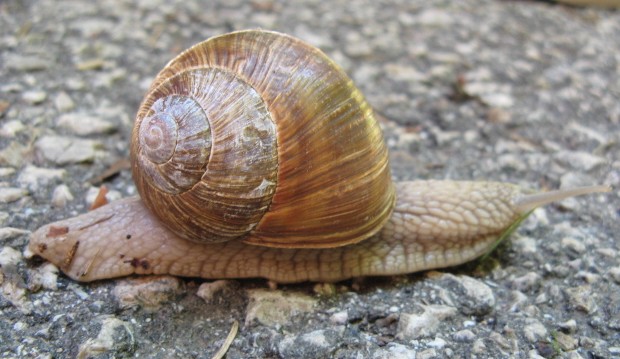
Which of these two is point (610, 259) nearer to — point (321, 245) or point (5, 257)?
point (321, 245)

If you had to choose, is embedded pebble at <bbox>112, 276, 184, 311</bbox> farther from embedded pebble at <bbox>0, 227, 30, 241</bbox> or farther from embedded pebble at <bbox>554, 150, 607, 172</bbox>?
embedded pebble at <bbox>554, 150, 607, 172</bbox>

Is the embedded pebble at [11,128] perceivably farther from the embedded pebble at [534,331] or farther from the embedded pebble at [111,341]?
the embedded pebble at [534,331]

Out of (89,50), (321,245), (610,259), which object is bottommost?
(610,259)

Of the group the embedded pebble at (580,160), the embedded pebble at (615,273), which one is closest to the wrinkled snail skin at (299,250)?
the embedded pebble at (615,273)

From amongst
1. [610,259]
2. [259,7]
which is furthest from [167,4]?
[610,259]

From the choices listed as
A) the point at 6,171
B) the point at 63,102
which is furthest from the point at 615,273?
the point at 63,102

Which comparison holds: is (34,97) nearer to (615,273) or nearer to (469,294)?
(469,294)
